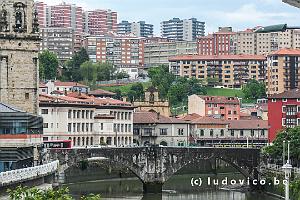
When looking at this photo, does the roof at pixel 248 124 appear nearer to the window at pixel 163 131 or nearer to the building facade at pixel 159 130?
the building facade at pixel 159 130

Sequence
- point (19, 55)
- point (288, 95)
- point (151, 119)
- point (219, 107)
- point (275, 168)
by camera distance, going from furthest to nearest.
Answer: point (219, 107), point (151, 119), point (288, 95), point (275, 168), point (19, 55)

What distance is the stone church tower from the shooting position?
80000 mm

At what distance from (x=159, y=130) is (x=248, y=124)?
15.6 meters

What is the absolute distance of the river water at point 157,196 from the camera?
91938 mm

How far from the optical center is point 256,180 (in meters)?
103

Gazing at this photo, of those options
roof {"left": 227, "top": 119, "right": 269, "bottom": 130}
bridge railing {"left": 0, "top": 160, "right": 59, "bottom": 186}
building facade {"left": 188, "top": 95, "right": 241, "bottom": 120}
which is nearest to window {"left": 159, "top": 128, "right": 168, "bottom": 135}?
roof {"left": 227, "top": 119, "right": 269, "bottom": 130}

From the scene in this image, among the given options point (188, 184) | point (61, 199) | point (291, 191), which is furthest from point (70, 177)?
point (61, 199)

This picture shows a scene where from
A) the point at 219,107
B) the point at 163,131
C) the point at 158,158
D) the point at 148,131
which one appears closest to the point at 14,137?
the point at 158,158

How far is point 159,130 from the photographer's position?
487ft

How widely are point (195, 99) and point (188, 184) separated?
230 ft

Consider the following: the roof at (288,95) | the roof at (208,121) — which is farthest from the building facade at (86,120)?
the roof at (288,95)

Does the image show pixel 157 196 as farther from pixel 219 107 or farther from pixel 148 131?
pixel 219 107

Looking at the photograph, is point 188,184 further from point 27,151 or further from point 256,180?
point 27,151

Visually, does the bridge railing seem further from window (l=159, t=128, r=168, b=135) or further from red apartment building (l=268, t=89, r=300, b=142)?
window (l=159, t=128, r=168, b=135)
